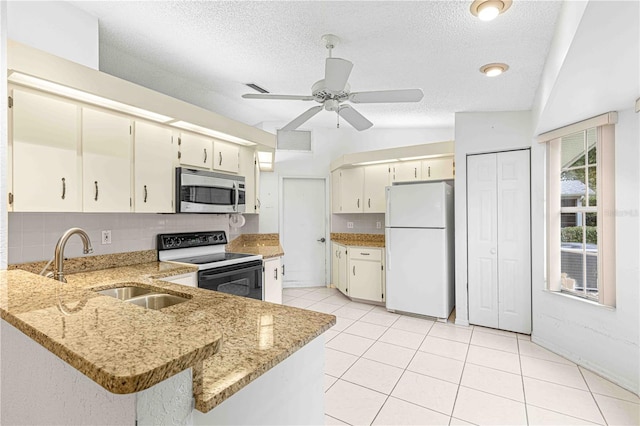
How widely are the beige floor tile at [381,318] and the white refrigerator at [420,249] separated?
0.39 feet

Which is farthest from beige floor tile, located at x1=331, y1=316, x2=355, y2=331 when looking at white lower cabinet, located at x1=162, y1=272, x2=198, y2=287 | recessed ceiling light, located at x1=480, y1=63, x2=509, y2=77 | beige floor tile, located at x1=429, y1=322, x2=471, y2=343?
recessed ceiling light, located at x1=480, y1=63, x2=509, y2=77

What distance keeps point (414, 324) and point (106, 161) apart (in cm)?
347

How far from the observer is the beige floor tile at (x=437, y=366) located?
2.51m

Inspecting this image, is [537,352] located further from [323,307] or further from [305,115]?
[305,115]

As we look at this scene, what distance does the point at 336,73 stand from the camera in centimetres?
205

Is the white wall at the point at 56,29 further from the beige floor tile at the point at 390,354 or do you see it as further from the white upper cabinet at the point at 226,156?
the beige floor tile at the point at 390,354

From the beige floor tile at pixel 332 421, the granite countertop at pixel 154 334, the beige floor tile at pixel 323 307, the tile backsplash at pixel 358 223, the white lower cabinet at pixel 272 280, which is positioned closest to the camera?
the granite countertop at pixel 154 334

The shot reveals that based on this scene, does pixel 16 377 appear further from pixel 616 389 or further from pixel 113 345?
pixel 616 389

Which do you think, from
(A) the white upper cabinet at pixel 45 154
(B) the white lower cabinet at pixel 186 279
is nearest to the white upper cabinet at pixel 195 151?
(A) the white upper cabinet at pixel 45 154

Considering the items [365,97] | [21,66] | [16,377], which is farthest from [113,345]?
[365,97]

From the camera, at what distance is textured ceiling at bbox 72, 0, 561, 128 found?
1975 mm

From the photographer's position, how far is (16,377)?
0.92m

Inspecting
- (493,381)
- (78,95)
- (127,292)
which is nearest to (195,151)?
(78,95)

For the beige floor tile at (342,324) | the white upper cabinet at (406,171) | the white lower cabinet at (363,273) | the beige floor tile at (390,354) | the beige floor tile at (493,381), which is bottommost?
the beige floor tile at (493,381)
